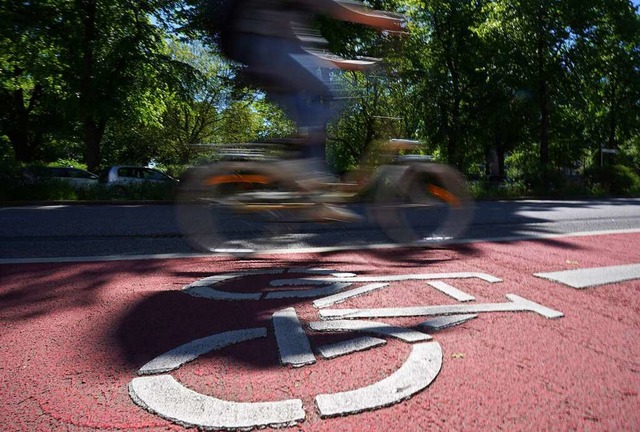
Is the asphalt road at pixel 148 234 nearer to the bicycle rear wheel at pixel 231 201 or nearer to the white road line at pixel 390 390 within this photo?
the bicycle rear wheel at pixel 231 201

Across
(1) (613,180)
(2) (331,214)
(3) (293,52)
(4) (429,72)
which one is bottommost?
(1) (613,180)

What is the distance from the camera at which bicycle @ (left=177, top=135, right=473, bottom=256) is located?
14.2 ft

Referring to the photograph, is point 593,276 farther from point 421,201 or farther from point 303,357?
point 303,357

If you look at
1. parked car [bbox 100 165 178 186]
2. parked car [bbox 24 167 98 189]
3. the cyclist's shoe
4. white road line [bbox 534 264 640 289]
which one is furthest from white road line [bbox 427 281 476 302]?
parked car [bbox 100 165 178 186]

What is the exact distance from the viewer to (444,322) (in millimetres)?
2480

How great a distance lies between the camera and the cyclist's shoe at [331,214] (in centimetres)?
435

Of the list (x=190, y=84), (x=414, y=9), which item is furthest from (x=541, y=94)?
(x=190, y=84)

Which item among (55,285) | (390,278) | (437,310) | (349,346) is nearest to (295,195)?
(390,278)

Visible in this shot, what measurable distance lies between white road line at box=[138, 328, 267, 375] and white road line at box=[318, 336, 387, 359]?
1.24 feet

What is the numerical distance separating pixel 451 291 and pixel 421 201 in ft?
6.57

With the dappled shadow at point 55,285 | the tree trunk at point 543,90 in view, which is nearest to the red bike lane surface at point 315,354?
the dappled shadow at point 55,285

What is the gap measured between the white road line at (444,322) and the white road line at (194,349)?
2.85ft

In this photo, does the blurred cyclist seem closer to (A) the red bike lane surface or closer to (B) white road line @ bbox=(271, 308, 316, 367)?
(A) the red bike lane surface

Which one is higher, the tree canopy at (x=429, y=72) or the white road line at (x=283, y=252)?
the tree canopy at (x=429, y=72)
